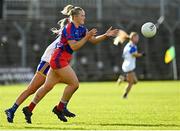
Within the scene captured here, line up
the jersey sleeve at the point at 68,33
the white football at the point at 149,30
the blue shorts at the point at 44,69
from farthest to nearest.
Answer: the white football at the point at 149,30
the blue shorts at the point at 44,69
the jersey sleeve at the point at 68,33

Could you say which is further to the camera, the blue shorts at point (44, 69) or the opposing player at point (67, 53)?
the blue shorts at point (44, 69)

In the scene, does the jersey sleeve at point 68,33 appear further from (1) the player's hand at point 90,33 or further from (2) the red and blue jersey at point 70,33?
(1) the player's hand at point 90,33

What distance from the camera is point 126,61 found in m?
25.1

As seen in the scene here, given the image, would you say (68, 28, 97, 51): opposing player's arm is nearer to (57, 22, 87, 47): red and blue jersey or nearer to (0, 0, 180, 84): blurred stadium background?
(57, 22, 87, 47): red and blue jersey

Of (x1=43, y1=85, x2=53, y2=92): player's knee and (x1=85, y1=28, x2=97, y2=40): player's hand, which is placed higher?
(x1=85, y1=28, x2=97, y2=40): player's hand

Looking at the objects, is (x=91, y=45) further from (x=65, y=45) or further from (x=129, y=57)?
(x=65, y=45)

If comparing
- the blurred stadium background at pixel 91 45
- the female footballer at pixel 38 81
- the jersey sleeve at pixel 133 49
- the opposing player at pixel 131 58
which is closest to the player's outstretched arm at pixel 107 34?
the female footballer at pixel 38 81

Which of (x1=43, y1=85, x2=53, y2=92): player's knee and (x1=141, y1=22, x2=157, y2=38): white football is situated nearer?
(x1=43, y1=85, x2=53, y2=92): player's knee

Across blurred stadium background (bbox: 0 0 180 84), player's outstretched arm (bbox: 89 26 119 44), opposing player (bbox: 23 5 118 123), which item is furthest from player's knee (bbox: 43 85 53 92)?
blurred stadium background (bbox: 0 0 180 84)

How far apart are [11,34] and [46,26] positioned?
281cm

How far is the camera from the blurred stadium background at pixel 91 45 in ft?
150

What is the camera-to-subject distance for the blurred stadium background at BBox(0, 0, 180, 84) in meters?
45.8

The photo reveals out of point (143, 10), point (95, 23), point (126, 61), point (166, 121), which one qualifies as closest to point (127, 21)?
point (95, 23)

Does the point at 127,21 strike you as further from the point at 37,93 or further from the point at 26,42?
the point at 37,93
